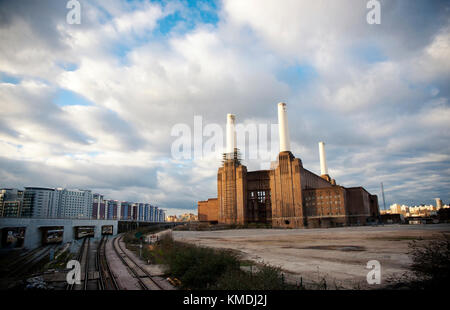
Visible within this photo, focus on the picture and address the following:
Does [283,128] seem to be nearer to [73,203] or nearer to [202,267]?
[202,267]

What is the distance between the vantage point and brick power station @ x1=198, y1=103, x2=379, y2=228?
327ft

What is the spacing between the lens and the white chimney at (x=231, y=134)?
117 metres

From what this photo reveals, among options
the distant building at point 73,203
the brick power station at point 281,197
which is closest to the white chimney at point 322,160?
the brick power station at point 281,197

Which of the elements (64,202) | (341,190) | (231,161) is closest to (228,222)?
(231,161)

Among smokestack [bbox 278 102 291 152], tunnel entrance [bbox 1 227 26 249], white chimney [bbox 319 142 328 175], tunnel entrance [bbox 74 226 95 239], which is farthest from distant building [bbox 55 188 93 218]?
white chimney [bbox 319 142 328 175]

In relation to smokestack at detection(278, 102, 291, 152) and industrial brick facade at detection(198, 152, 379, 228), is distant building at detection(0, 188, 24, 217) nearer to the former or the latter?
industrial brick facade at detection(198, 152, 379, 228)

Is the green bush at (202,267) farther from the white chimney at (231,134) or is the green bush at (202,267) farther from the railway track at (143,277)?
the white chimney at (231,134)

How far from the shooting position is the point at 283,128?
348 feet

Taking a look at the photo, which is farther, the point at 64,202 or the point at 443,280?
the point at 64,202
